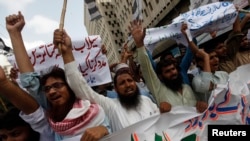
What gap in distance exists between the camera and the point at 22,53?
93.6 inches

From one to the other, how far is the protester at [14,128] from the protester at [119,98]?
1.45ft

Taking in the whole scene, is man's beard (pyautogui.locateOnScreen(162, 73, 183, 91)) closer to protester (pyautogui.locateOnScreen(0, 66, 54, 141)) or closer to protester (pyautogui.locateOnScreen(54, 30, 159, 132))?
protester (pyautogui.locateOnScreen(54, 30, 159, 132))

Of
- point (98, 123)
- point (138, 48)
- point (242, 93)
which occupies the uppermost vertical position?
point (138, 48)

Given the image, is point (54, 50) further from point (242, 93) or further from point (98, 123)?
point (242, 93)

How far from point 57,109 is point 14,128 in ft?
1.06

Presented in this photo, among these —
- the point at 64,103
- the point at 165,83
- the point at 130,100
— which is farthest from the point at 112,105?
the point at 165,83

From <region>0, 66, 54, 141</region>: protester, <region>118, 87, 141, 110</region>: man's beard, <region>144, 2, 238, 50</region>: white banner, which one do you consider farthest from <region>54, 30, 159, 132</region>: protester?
<region>144, 2, 238, 50</region>: white banner

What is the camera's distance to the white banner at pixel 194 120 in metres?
2.59

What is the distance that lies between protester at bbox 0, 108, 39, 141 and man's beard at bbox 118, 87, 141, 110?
0.88m

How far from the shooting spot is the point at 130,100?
2932mm

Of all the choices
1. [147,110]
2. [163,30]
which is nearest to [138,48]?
[147,110]

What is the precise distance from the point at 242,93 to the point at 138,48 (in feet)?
3.59

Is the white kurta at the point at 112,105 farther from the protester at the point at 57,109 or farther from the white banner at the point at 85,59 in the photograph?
the white banner at the point at 85,59

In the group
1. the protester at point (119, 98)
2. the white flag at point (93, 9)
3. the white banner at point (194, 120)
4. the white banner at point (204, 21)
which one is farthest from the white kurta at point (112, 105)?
the white flag at point (93, 9)
